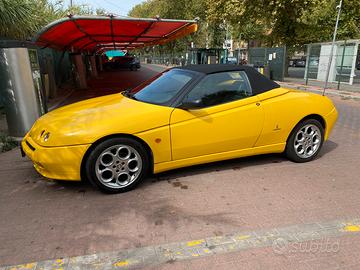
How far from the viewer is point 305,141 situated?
4719 mm

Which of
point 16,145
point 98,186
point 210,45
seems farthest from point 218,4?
point 210,45

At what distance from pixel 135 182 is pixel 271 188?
166cm

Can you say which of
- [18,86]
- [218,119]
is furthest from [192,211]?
[18,86]

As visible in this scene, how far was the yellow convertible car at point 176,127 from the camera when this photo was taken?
3.59m

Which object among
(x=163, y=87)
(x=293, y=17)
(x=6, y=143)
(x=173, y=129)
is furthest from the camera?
(x=293, y=17)

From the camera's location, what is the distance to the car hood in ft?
11.5

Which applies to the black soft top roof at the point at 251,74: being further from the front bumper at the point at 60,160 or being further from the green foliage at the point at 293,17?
the green foliage at the point at 293,17

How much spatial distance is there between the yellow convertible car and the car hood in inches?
0.4

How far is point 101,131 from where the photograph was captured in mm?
3553

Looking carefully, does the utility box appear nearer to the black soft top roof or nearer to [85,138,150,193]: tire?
[85,138,150,193]: tire

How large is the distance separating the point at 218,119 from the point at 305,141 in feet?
5.15

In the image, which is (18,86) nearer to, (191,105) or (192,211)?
(191,105)

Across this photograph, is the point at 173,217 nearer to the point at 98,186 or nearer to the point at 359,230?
the point at 98,186
